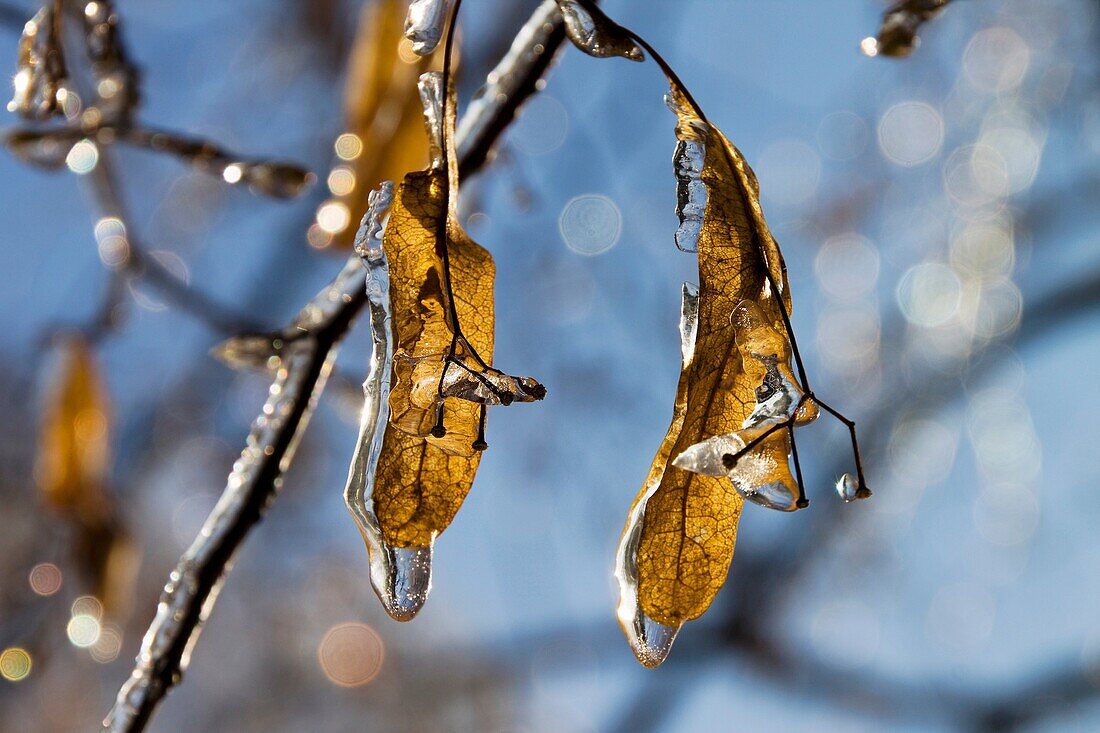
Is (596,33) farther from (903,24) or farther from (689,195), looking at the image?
(903,24)

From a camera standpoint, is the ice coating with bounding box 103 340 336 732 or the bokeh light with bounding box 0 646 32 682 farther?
the bokeh light with bounding box 0 646 32 682

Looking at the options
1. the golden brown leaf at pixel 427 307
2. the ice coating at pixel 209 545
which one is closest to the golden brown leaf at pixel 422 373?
the golden brown leaf at pixel 427 307

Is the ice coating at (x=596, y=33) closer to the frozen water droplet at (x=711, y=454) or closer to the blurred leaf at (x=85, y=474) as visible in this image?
the frozen water droplet at (x=711, y=454)

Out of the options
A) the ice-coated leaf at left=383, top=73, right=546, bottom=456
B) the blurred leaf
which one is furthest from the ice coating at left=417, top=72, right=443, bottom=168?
the blurred leaf

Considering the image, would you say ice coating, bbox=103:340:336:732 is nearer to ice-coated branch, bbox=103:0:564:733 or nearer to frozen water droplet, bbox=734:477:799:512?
ice-coated branch, bbox=103:0:564:733

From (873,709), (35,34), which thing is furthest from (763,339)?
(873,709)
